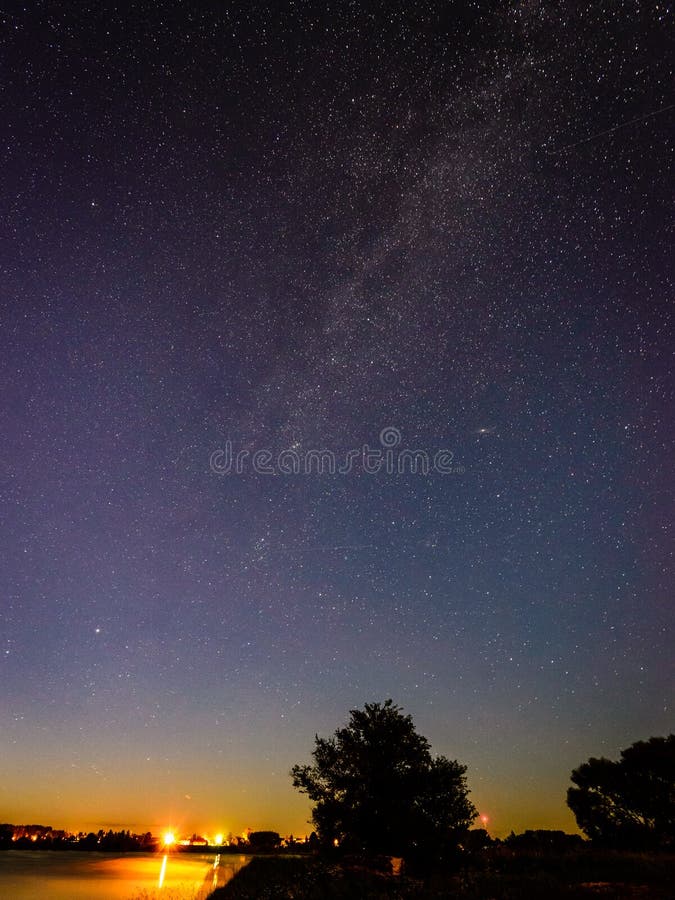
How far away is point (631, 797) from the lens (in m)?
44.7

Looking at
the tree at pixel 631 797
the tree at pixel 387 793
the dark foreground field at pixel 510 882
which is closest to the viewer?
the dark foreground field at pixel 510 882

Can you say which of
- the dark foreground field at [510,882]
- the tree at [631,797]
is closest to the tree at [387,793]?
the dark foreground field at [510,882]

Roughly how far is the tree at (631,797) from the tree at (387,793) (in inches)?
844

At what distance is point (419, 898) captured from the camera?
2022 centimetres

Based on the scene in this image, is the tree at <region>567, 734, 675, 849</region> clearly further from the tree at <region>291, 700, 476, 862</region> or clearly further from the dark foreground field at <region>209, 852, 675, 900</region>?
the tree at <region>291, 700, 476, 862</region>

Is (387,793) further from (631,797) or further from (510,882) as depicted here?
(631,797)

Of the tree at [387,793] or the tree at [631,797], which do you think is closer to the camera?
the tree at [387,793]

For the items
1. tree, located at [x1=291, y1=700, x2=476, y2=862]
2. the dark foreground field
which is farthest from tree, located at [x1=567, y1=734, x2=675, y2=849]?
tree, located at [x1=291, y1=700, x2=476, y2=862]

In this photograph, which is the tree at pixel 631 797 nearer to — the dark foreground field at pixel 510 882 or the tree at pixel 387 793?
the dark foreground field at pixel 510 882

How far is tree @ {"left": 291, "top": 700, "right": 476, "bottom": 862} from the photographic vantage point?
28.3 m

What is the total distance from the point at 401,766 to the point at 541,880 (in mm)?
8927

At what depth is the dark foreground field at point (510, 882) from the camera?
20.3 meters

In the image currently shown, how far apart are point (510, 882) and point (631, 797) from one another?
27657 mm

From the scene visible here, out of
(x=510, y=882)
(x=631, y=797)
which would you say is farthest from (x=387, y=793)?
(x=631, y=797)
